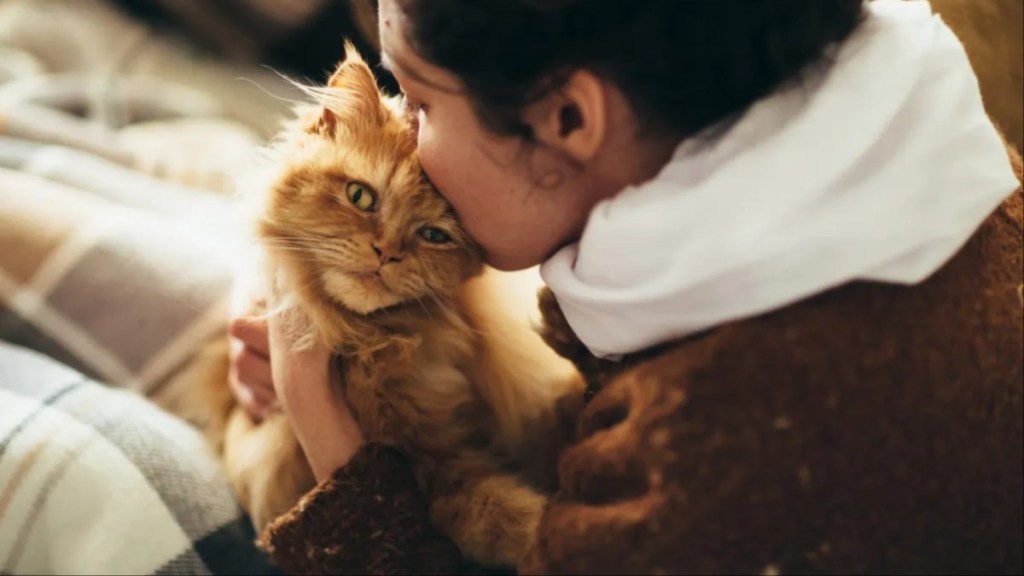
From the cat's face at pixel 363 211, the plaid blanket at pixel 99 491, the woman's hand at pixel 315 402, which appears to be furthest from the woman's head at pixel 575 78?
the plaid blanket at pixel 99 491

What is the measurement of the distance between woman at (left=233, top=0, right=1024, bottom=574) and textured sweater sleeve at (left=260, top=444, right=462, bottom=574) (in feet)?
0.78

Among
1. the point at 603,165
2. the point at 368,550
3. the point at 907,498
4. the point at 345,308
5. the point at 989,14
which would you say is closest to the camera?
the point at 907,498

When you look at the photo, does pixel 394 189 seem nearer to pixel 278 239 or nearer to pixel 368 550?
pixel 278 239

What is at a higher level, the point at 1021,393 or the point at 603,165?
the point at 603,165

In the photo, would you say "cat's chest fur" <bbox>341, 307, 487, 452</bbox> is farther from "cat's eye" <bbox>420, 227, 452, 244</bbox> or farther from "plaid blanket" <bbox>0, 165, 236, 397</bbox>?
"plaid blanket" <bbox>0, 165, 236, 397</bbox>

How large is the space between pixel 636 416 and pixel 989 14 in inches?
39.5

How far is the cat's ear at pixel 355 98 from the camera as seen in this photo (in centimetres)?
111

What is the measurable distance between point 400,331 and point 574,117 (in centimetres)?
45

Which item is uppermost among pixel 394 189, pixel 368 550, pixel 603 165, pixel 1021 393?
pixel 394 189

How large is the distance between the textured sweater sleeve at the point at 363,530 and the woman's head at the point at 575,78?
39cm

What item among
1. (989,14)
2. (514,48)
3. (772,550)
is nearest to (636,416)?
(772,550)

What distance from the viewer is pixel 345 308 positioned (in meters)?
1.17

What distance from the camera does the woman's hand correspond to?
1.16m

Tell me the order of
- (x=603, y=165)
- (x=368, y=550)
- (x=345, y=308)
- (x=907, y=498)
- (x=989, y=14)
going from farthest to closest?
(x=989, y=14) < (x=345, y=308) < (x=368, y=550) < (x=603, y=165) < (x=907, y=498)
